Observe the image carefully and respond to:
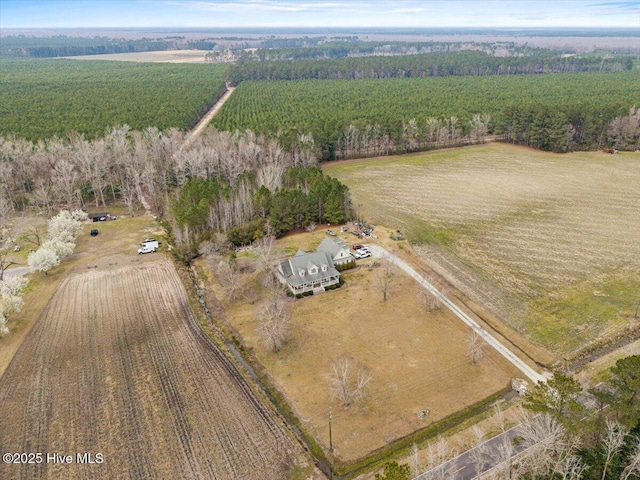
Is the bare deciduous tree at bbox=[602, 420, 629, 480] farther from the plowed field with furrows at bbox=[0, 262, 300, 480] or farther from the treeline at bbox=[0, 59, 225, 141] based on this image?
the treeline at bbox=[0, 59, 225, 141]

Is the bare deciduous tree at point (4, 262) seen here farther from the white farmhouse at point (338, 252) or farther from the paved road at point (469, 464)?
the paved road at point (469, 464)

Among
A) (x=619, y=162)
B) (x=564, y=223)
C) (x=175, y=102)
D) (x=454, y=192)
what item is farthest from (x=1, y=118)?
(x=619, y=162)

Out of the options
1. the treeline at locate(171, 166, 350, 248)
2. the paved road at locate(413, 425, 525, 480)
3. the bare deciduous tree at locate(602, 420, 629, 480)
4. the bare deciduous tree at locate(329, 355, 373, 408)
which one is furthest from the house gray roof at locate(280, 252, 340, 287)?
the bare deciduous tree at locate(602, 420, 629, 480)

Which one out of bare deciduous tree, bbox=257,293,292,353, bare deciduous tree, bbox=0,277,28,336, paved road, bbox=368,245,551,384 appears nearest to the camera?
paved road, bbox=368,245,551,384

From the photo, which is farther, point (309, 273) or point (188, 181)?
point (188, 181)

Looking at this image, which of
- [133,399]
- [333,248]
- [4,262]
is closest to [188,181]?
[4,262]

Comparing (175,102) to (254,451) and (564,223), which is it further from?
(254,451)

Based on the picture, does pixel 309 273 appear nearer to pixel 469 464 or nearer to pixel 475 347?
pixel 475 347
